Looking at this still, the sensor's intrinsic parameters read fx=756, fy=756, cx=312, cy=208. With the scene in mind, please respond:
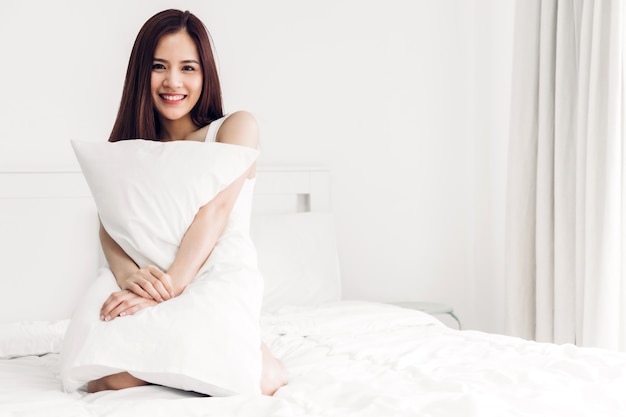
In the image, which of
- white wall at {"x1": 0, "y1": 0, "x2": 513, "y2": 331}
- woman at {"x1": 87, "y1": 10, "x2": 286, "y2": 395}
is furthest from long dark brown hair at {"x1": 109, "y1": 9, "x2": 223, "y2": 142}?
white wall at {"x1": 0, "y1": 0, "x2": 513, "y2": 331}

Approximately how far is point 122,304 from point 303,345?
723 millimetres

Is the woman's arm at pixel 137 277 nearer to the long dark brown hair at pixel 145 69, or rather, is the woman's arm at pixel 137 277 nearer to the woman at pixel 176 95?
the woman at pixel 176 95

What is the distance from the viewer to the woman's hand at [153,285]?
151 cm

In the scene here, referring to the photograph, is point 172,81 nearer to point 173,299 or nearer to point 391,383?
point 173,299

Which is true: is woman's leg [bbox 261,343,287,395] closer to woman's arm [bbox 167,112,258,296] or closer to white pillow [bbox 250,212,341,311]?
woman's arm [bbox 167,112,258,296]

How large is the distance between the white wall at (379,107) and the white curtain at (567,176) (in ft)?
1.29

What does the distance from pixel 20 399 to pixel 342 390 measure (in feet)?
1.93

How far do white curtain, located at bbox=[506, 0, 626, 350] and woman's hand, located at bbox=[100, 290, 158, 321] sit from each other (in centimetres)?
180

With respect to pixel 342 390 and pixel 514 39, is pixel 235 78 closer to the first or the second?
pixel 514 39

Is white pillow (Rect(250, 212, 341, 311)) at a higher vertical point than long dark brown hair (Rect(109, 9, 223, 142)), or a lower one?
lower

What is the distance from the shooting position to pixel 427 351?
1890 mm

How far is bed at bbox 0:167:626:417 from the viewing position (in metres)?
1.30

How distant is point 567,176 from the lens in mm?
2922

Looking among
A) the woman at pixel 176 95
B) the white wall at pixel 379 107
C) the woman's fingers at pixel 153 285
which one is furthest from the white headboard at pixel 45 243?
the woman's fingers at pixel 153 285
